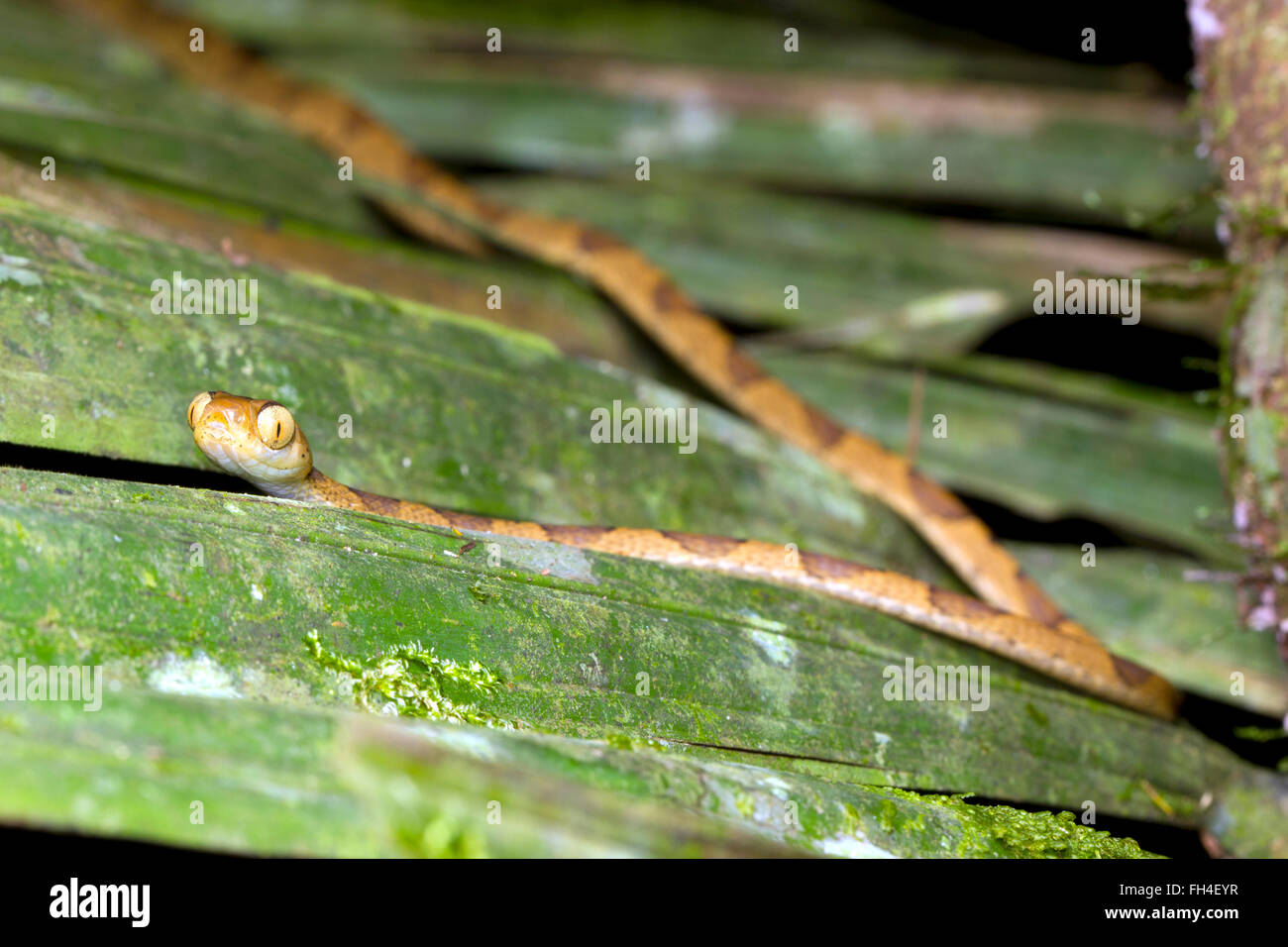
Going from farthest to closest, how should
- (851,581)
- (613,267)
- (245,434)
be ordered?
(613,267)
(851,581)
(245,434)

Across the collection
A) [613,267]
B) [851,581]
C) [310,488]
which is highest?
[613,267]

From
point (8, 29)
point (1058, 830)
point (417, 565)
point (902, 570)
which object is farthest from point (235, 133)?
point (1058, 830)

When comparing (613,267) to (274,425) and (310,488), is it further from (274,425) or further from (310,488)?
(274,425)

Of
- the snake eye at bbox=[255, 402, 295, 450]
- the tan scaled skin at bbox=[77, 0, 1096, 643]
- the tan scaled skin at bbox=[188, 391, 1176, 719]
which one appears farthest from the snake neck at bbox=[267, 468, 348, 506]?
the tan scaled skin at bbox=[77, 0, 1096, 643]

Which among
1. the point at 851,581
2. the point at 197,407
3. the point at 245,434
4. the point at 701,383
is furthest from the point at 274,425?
the point at 701,383

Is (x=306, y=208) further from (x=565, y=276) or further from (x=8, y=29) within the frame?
(x=8, y=29)

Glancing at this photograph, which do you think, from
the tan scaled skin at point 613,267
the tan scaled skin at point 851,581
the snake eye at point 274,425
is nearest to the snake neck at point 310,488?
the tan scaled skin at point 851,581
